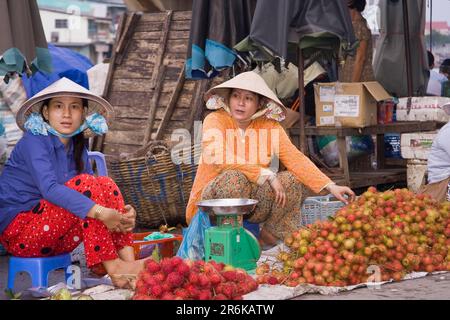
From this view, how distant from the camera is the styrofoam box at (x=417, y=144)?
22.4 ft

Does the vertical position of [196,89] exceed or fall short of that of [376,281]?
it exceeds it

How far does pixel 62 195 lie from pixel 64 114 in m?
0.55

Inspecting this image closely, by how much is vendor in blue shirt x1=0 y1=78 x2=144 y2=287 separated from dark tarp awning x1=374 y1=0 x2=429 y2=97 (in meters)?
4.16

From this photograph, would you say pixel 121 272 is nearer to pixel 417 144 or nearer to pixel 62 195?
pixel 62 195

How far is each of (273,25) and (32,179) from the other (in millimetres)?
2254

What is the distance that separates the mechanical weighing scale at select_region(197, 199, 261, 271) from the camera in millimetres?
4371

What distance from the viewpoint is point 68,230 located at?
14.3 feet

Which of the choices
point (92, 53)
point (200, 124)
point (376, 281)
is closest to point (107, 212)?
point (376, 281)

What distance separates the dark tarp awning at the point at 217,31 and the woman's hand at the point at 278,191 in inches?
57.3

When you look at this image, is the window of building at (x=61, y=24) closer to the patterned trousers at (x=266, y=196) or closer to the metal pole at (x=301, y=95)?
the metal pole at (x=301, y=95)

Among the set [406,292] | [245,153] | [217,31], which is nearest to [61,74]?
[245,153]

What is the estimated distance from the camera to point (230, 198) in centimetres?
491

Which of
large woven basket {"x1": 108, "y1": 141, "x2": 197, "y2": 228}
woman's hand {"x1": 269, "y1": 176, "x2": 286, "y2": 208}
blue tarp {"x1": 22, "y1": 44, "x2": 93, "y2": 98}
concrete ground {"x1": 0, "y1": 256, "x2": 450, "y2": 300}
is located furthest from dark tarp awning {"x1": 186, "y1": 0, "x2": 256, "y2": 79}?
concrete ground {"x1": 0, "y1": 256, "x2": 450, "y2": 300}
